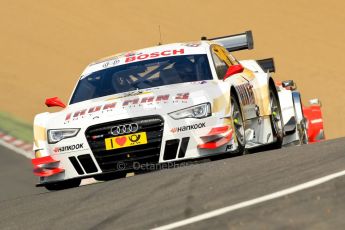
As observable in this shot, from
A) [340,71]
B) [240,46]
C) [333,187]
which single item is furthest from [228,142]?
[340,71]

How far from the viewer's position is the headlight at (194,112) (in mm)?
10711

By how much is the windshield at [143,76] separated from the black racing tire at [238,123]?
1.71 feet

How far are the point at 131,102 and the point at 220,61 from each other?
1983mm

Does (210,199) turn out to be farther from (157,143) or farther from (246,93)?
(246,93)

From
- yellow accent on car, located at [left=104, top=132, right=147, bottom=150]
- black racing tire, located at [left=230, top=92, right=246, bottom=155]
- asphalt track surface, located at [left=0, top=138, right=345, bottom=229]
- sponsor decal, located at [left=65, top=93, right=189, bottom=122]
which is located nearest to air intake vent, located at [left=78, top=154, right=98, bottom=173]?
yellow accent on car, located at [left=104, top=132, right=147, bottom=150]

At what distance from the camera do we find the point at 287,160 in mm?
8945

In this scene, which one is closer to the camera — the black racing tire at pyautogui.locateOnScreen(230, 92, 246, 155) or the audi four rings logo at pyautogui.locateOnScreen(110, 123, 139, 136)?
the audi four rings logo at pyautogui.locateOnScreen(110, 123, 139, 136)

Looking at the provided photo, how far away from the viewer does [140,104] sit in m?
10.9

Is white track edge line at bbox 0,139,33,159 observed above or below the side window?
below

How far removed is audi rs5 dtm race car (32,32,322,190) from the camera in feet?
35.1

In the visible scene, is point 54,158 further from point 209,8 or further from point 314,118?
point 209,8

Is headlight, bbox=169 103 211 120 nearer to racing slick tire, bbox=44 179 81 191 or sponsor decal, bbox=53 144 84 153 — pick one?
sponsor decal, bbox=53 144 84 153

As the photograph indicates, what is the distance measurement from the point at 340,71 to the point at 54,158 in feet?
55.3

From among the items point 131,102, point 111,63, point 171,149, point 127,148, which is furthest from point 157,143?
point 111,63
